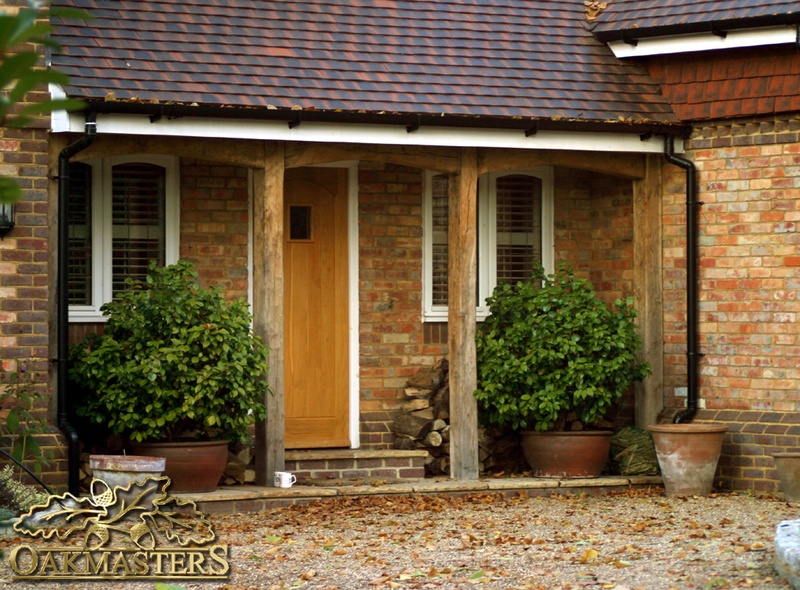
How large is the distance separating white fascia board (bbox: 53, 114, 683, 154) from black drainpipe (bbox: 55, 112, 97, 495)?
5.8 inches

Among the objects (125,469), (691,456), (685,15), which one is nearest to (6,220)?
(125,469)

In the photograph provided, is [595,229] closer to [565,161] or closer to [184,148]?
[565,161]

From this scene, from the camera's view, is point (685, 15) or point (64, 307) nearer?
point (64, 307)

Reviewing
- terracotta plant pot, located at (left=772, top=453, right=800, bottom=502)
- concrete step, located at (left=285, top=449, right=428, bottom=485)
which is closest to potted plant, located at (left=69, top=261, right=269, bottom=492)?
concrete step, located at (left=285, top=449, right=428, bottom=485)

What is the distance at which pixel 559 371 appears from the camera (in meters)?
10.2

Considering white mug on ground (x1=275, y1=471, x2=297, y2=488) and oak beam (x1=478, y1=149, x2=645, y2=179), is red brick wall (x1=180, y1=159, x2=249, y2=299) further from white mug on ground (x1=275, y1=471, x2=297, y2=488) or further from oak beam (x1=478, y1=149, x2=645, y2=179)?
oak beam (x1=478, y1=149, x2=645, y2=179)

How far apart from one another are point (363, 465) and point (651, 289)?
315cm

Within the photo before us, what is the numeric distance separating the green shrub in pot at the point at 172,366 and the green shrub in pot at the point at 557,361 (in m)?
2.25

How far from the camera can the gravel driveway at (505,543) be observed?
6242 millimetres

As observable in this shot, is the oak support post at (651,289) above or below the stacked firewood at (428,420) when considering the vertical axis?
above

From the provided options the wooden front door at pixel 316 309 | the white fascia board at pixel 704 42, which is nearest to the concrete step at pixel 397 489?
the wooden front door at pixel 316 309

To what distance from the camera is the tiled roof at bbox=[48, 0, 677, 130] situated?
924 cm

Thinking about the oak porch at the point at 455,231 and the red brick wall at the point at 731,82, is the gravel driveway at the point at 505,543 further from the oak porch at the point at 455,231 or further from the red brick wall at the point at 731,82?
the red brick wall at the point at 731,82

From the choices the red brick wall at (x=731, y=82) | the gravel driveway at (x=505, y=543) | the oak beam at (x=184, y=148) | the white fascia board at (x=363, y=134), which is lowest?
the gravel driveway at (x=505, y=543)
